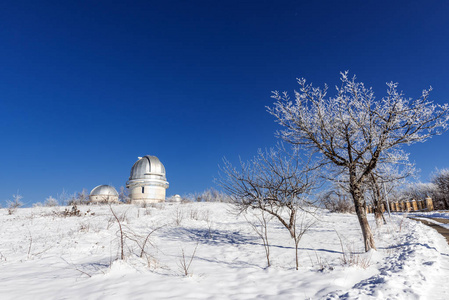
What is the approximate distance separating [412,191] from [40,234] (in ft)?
212

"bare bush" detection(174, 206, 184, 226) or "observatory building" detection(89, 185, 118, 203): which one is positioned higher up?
"observatory building" detection(89, 185, 118, 203)

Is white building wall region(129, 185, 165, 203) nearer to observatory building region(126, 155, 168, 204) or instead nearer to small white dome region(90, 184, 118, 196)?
observatory building region(126, 155, 168, 204)

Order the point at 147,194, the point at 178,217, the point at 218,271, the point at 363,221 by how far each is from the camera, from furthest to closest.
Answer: the point at 147,194
the point at 178,217
the point at 363,221
the point at 218,271

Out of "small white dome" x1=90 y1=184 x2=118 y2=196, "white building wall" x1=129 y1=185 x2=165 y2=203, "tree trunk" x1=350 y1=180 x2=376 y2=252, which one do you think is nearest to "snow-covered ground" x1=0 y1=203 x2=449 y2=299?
"tree trunk" x1=350 y1=180 x2=376 y2=252

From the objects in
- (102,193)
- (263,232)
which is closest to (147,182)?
(102,193)

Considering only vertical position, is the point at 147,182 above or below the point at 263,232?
above

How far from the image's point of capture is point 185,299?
3.74 meters

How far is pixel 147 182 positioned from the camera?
3152 cm

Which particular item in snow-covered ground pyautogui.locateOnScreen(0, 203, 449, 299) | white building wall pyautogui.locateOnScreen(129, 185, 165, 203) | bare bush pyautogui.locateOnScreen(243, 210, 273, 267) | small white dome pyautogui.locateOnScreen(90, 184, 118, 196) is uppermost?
small white dome pyautogui.locateOnScreen(90, 184, 118, 196)

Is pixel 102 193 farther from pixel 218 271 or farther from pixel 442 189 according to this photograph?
pixel 442 189

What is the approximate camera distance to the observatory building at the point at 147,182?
31.5 metres

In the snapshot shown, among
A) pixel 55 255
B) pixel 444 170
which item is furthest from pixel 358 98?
pixel 444 170

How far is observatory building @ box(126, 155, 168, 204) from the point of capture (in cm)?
3145

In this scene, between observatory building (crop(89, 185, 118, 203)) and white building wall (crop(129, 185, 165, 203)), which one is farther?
observatory building (crop(89, 185, 118, 203))
